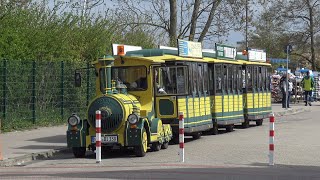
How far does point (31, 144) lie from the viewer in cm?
1797

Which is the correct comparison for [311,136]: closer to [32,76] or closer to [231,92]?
[231,92]

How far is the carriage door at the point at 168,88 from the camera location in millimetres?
17609

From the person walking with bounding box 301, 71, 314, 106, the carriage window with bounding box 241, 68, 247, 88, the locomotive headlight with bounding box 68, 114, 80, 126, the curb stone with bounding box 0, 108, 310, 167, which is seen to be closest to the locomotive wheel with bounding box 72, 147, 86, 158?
the locomotive headlight with bounding box 68, 114, 80, 126

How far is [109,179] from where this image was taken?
11602mm

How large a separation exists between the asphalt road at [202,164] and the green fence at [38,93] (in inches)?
225

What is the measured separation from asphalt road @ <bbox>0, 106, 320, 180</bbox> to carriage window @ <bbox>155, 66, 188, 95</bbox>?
155 centimetres

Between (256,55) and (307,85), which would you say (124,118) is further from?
(307,85)

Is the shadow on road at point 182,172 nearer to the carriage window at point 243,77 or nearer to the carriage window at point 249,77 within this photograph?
the carriage window at point 243,77

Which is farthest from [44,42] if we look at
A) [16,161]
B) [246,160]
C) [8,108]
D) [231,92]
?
[246,160]

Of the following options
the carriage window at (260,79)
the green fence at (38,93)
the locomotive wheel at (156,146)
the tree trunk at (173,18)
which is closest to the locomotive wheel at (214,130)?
the carriage window at (260,79)

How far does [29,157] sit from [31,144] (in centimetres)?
255

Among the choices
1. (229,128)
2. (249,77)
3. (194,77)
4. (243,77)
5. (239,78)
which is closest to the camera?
(194,77)

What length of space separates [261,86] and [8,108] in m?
10.1

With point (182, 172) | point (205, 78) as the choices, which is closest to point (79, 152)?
point (182, 172)
